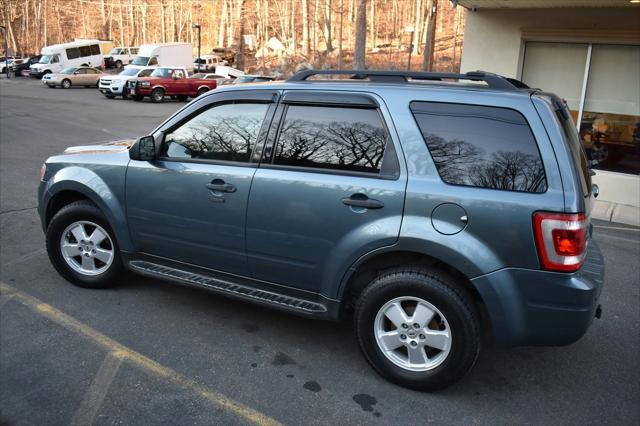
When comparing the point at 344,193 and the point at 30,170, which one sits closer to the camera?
the point at 344,193

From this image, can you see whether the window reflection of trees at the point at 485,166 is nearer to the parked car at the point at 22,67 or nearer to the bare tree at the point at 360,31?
the bare tree at the point at 360,31

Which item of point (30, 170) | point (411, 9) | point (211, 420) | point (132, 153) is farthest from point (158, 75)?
point (411, 9)

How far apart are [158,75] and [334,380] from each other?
93.1ft

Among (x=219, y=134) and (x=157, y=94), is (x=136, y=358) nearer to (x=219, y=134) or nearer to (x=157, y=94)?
(x=219, y=134)

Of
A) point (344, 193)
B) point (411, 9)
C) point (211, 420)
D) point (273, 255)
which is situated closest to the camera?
point (211, 420)

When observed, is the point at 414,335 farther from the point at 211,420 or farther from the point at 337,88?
the point at 337,88

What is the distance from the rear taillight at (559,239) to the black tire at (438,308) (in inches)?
20.4

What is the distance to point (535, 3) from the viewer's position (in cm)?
944

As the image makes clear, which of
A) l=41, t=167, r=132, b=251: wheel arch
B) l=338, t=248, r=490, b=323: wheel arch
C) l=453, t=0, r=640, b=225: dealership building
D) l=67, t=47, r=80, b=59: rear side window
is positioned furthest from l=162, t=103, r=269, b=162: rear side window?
l=67, t=47, r=80, b=59: rear side window

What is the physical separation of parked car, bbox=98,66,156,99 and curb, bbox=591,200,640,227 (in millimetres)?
25679

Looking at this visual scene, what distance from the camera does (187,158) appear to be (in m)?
4.13

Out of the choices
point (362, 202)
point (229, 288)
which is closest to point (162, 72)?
point (229, 288)

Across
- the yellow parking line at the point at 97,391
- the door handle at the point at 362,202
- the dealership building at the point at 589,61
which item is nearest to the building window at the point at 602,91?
the dealership building at the point at 589,61

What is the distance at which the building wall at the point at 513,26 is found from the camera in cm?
944
